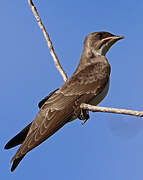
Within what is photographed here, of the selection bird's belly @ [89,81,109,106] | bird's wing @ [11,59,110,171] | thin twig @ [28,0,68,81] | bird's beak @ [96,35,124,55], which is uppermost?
thin twig @ [28,0,68,81]

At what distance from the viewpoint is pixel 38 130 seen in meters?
7.31

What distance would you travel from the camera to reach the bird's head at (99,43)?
8.77 m

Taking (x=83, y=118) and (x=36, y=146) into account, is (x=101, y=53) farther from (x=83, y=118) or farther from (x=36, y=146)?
(x=36, y=146)

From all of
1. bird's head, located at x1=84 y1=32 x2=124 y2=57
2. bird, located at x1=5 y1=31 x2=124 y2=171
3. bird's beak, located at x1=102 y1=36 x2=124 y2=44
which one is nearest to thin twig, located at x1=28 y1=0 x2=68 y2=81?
bird, located at x1=5 y1=31 x2=124 y2=171

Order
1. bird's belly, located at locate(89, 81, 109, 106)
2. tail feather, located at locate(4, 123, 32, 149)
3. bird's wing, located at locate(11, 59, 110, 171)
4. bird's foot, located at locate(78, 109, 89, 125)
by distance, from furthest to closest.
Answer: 1. bird's belly, located at locate(89, 81, 109, 106)
2. tail feather, located at locate(4, 123, 32, 149)
3. bird's foot, located at locate(78, 109, 89, 125)
4. bird's wing, located at locate(11, 59, 110, 171)

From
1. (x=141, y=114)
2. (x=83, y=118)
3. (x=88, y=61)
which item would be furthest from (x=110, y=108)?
(x=88, y=61)

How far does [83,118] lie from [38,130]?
0.73m

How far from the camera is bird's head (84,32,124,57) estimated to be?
8773 millimetres

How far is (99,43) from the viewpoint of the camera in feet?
29.0

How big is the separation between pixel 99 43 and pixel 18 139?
254cm

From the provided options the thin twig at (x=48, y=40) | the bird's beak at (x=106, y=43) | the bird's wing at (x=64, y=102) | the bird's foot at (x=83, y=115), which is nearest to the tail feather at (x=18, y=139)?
the bird's wing at (x=64, y=102)

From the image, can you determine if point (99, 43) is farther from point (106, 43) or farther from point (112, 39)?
point (112, 39)

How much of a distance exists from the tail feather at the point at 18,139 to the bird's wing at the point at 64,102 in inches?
7.8

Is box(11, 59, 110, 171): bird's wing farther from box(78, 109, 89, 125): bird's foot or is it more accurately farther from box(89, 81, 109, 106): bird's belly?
box(78, 109, 89, 125): bird's foot
